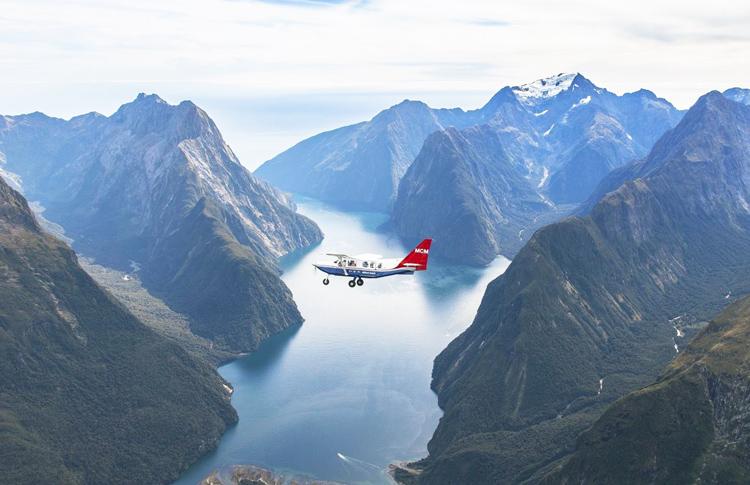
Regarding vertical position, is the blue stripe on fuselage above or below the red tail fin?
below

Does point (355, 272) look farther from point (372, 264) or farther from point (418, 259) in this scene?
point (418, 259)

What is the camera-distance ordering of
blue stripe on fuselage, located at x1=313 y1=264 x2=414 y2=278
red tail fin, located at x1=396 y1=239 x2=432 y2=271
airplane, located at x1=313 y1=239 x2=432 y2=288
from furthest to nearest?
1. blue stripe on fuselage, located at x1=313 y1=264 x2=414 y2=278
2. red tail fin, located at x1=396 y1=239 x2=432 y2=271
3. airplane, located at x1=313 y1=239 x2=432 y2=288

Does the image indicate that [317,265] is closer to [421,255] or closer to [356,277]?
[356,277]

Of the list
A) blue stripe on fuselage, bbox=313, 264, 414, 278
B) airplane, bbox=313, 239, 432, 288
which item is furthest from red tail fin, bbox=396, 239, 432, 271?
blue stripe on fuselage, bbox=313, 264, 414, 278

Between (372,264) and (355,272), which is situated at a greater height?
(372,264)

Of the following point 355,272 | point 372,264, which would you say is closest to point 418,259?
point 372,264

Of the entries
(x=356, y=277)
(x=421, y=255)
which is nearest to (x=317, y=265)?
(x=356, y=277)

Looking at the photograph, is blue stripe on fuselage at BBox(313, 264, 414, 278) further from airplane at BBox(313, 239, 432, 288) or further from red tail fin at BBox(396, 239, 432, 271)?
red tail fin at BBox(396, 239, 432, 271)

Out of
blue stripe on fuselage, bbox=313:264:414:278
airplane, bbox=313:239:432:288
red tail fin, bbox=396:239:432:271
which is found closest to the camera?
airplane, bbox=313:239:432:288

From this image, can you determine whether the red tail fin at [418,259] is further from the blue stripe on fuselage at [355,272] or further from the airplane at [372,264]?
the blue stripe on fuselage at [355,272]

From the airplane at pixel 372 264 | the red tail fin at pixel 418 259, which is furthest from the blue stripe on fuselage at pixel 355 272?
the red tail fin at pixel 418 259
